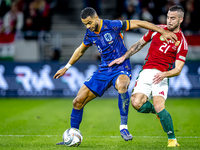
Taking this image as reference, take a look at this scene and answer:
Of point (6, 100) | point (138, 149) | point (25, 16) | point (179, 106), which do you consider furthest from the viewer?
point (25, 16)

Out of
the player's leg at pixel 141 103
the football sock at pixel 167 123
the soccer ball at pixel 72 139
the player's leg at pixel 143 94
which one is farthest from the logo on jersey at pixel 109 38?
the soccer ball at pixel 72 139

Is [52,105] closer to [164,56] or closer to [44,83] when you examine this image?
[44,83]

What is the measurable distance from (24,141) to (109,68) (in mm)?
2045

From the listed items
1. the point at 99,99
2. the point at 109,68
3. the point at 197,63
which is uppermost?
the point at 109,68

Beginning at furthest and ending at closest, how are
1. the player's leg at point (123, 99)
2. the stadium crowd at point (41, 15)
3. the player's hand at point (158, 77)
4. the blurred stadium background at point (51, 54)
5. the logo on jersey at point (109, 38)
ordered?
the stadium crowd at point (41, 15), the blurred stadium background at point (51, 54), the logo on jersey at point (109, 38), the player's leg at point (123, 99), the player's hand at point (158, 77)

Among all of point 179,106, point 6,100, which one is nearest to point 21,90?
point 6,100

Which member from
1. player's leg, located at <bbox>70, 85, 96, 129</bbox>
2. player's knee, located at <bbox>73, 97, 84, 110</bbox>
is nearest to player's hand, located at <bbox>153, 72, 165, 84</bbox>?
player's leg, located at <bbox>70, 85, 96, 129</bbox>

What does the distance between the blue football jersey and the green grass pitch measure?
1.42m

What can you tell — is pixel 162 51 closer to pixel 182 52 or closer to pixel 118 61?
pixel 182 52

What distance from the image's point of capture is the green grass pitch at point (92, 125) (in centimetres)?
602

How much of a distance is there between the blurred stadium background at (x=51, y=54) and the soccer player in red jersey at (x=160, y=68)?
621 cm

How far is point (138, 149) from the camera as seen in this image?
5.58 m

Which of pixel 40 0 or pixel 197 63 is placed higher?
pixel 40 0

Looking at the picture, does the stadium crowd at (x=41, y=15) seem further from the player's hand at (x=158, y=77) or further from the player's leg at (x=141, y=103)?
the player's hand at (x=158, y=77)
